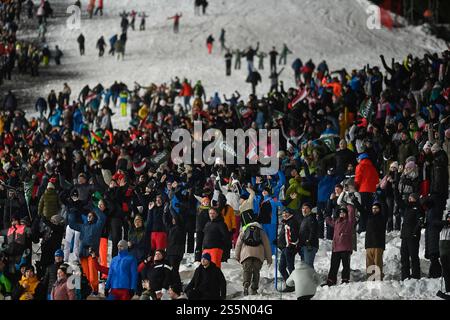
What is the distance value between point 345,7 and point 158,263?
1546 inches

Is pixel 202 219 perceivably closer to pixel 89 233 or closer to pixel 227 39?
pixel 89 233

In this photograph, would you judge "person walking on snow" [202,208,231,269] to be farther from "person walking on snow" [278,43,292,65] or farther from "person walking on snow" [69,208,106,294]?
"person walking on snow" [278,43,292,65]

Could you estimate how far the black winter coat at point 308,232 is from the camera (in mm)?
15836

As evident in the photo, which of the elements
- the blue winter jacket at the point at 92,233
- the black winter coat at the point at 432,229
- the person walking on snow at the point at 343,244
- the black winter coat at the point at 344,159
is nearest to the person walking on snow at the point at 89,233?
the blue winter jacket at the point at 92,233

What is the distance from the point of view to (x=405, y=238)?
15547 mm

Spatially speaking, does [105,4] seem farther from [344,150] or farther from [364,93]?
[344,150]

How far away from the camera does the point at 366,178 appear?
59.7 feet

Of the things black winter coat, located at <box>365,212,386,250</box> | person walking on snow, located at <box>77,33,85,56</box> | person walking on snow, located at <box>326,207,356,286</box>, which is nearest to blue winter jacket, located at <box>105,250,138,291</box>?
person walking on snow, located at <box>326,207,356,286</box>

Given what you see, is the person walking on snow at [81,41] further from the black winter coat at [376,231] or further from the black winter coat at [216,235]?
the black winter coat at [376,231]

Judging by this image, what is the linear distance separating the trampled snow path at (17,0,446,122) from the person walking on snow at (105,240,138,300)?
2266cm
